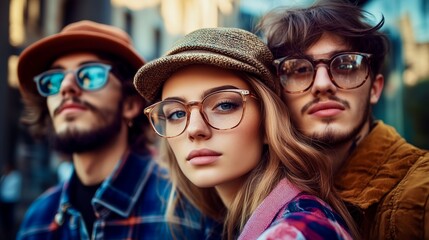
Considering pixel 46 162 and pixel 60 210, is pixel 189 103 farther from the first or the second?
pixel 46 162

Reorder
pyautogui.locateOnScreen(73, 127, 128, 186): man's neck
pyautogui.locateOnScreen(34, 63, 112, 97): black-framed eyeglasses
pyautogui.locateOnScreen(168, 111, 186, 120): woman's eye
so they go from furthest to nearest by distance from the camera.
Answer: pyautogui.locateOnScreen(73, 127, 128, 186): man's neck
pyautogui.locateOnScreen(34, 63, 112, 97): black-framed eyeglasses
pyautogui.locateOnScreen(168, 111, 186, 120): woman's eye

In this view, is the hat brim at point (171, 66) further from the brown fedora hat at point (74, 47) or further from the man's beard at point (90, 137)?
the brown fedora hat at point (74, 47)

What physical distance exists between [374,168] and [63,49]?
233 cm

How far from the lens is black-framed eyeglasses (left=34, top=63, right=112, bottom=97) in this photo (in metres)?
3.04

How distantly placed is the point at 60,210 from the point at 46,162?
1222 cm

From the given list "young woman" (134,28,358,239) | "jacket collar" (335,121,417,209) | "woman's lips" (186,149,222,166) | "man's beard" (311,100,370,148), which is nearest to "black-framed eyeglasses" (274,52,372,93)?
"young woman" (134,28,358,239)

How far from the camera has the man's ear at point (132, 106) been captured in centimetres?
333

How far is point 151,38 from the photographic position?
2136 centimetres

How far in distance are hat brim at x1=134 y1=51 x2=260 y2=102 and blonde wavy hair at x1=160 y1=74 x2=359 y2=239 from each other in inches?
5.5

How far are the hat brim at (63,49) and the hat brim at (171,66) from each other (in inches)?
41.5

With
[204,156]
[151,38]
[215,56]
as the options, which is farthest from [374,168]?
[151,38]

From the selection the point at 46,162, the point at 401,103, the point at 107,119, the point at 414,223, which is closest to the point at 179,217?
the point at 107,119

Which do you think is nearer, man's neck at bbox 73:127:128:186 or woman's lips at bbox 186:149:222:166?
woman's lips at bbox 186:149:222:166

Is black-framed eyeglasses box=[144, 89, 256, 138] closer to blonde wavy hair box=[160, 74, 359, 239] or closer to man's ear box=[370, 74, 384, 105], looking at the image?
blonde wavy hair box=[160, 74, 359, 239]
